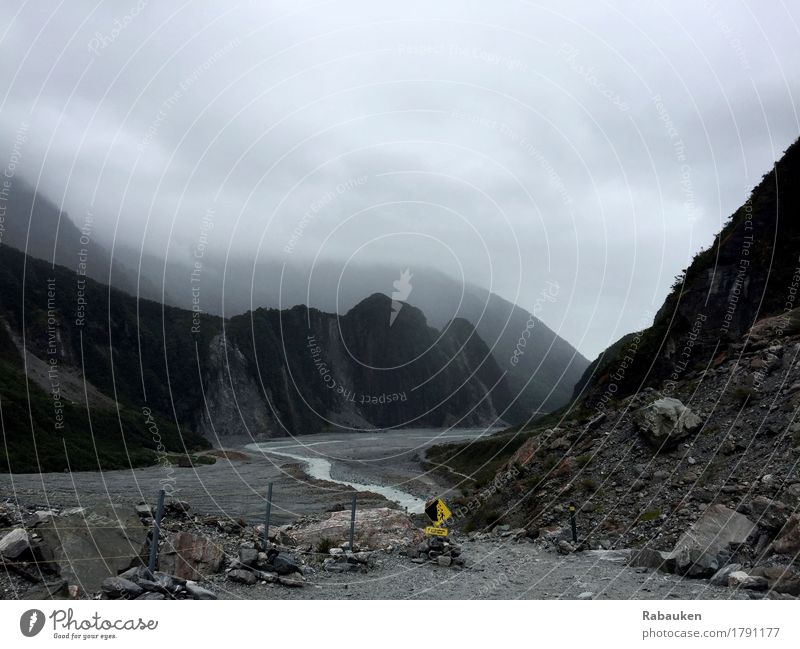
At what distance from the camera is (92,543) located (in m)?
10.1

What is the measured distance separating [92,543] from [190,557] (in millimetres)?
1884

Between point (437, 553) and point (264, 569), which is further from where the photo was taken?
point (437, 553)

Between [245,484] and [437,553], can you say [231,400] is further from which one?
[437,553]

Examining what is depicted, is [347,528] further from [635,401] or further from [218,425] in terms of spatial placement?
[218,425]

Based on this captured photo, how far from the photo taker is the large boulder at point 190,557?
10453mm

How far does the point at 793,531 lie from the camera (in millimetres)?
10922

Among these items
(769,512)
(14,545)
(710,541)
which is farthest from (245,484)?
(769,512)

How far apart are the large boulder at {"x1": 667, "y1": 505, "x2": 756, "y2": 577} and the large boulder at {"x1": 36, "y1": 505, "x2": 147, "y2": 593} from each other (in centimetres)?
1169

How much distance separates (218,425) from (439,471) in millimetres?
86834

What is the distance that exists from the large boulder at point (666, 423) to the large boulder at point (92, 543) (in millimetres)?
16549

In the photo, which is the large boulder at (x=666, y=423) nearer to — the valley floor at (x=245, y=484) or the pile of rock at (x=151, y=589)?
the pile of rock at (x=151, y=589)

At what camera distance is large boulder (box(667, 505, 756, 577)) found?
36.5ft

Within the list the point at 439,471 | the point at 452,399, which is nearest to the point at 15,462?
the point at 439,471

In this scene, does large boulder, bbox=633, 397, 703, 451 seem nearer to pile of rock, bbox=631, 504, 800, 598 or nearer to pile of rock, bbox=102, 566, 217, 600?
pile of rock, bbox=631, 504, 800, 598
